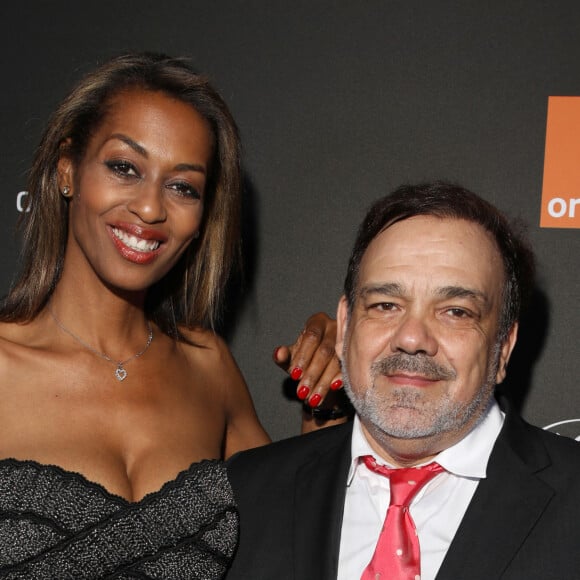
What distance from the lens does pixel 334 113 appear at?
233 cm

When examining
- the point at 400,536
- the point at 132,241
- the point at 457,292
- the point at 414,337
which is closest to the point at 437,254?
the point at 457,292

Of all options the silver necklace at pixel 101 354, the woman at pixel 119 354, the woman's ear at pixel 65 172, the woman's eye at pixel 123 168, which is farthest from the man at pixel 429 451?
the woman's ear at pixel 65 172

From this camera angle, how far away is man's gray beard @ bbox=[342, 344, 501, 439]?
5.38 ft

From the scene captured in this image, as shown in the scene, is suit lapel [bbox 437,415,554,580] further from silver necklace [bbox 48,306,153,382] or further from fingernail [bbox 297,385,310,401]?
silver necklace [bbox 48,306,153,382]

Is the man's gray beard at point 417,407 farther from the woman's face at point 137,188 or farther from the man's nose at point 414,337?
the woman's face at point 137,188

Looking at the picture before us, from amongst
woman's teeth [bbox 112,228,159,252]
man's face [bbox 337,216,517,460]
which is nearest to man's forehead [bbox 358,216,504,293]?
man's face [bbox 337,216,517,460]

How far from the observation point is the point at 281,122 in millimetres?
2357

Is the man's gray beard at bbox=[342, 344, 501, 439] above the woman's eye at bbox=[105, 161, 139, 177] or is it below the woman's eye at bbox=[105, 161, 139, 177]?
below

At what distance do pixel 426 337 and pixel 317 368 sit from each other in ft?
1.69

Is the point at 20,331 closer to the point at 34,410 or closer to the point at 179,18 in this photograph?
the point at 34,410

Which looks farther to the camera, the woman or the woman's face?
the woman's face

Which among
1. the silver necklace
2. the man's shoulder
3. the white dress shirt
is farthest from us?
the silver necklace

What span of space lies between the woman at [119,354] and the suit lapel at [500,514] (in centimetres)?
51

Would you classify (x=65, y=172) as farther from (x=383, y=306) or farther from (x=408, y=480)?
(x=408, y=480)
